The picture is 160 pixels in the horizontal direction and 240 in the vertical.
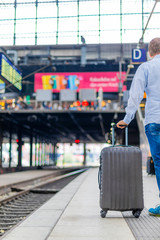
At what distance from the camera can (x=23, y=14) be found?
53125 mm

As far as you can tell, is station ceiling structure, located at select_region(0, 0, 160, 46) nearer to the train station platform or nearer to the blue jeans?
the train station platform

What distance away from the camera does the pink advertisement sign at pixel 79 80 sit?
4822 centimetres

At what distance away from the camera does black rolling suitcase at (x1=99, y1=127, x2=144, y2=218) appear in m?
4.29

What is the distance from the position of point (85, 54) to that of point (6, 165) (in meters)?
27.1

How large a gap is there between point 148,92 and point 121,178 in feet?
3.29

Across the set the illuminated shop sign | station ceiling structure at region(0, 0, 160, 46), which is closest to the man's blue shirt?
the illuminated shop sign

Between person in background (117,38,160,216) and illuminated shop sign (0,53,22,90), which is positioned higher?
illuminated shop sign (0,53,22,90)

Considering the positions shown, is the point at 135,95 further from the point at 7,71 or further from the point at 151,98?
the point at 7,71

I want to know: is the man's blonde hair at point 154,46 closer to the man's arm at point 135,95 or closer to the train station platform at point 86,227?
the man's arm at point 135,95

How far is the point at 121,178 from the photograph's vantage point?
431 centimetres

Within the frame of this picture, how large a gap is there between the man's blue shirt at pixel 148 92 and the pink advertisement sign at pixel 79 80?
143 feet

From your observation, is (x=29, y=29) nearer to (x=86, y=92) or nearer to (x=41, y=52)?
(x=41, y=52)

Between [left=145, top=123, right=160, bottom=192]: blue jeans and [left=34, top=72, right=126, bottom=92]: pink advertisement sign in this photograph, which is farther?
[left=34, top=72, right=126, bottom=92]: pink advertisement sign

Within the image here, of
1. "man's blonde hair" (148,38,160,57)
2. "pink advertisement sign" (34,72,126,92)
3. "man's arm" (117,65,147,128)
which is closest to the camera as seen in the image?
"man's arm" (117,65,147,128)
